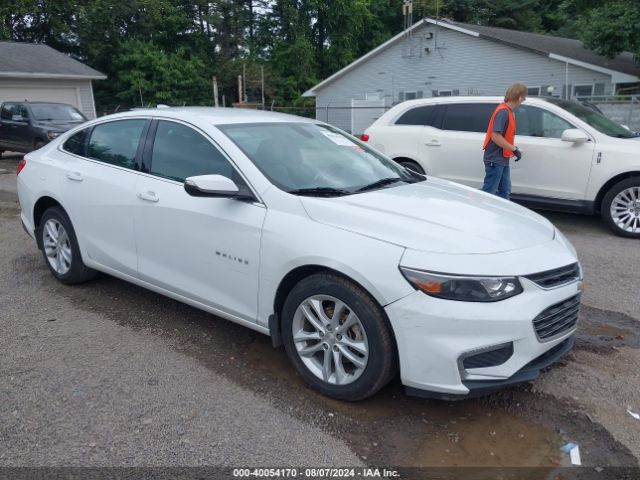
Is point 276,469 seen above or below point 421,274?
below

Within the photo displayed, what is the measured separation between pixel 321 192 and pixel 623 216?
5133mm

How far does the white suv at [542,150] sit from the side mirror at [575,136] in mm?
12

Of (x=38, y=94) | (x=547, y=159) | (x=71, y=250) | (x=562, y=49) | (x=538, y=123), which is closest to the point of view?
(x=71, y=250)

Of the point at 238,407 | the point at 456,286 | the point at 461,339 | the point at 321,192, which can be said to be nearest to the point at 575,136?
the point at 321,192

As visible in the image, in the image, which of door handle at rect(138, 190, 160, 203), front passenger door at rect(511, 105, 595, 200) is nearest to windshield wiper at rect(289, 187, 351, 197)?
door handle at rect(138, 190, 160, 203)

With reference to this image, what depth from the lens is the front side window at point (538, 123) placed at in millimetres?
7184

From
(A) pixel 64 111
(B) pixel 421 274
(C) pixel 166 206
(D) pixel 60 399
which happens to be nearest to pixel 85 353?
(D) pixel 60 399

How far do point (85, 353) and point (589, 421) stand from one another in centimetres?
320

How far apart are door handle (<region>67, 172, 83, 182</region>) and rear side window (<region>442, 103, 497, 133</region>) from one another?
5.37 m

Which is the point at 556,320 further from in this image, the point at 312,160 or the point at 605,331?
the point at 312,160

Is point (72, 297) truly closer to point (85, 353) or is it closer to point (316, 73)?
point (85, 353)

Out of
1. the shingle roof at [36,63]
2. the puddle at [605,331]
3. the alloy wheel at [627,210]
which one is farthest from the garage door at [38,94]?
the puddle at [605,331]

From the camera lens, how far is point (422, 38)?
85.9 feet

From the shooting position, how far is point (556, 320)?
2957 mm
